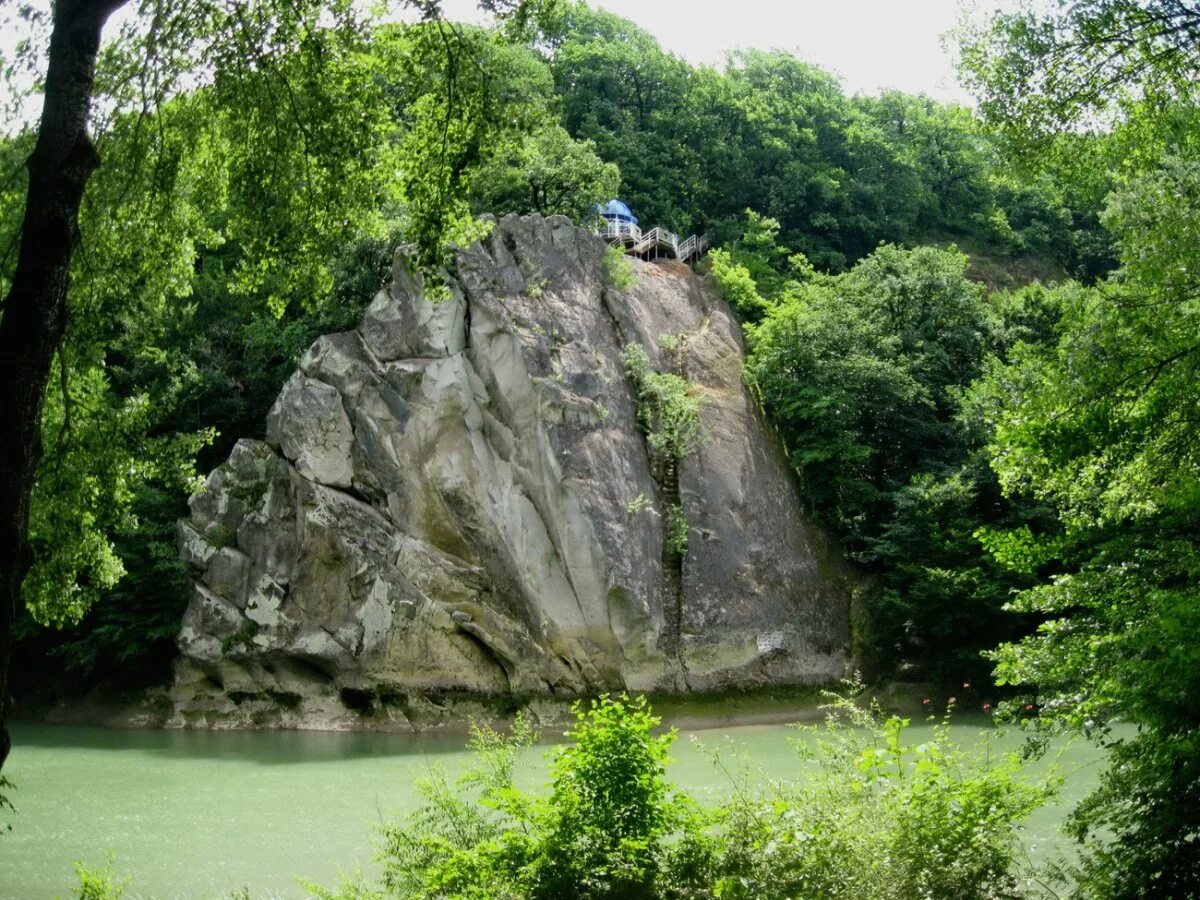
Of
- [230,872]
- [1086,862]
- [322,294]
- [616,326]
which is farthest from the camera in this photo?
[616,326]

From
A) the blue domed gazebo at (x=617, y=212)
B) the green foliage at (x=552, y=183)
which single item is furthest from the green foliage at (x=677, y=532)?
the blue domed gazebo at (x=617, y=212)

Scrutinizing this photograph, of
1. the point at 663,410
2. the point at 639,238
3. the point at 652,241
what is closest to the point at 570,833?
the point at 663,410

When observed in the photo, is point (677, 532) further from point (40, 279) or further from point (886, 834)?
point (40, 279)

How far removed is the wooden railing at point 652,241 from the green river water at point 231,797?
1563cm

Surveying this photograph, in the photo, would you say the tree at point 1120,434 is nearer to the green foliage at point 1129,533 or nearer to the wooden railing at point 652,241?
the green foliage at point 1129,533

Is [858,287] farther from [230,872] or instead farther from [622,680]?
[230,872]

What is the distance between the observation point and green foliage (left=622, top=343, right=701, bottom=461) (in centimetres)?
2656

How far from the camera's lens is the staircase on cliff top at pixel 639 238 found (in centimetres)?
3284

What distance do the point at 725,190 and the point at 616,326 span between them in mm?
15636

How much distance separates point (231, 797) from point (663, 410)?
14.4 metres

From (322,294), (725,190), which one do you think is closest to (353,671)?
(322,294)

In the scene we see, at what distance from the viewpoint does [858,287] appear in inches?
1280

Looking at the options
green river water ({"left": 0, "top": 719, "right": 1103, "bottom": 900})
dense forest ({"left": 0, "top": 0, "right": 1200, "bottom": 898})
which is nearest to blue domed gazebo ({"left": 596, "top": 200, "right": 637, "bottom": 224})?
green river water ({"left": 0, "top": 719, "right": 1103, "bottom": 900})

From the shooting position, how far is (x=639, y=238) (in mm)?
34000
